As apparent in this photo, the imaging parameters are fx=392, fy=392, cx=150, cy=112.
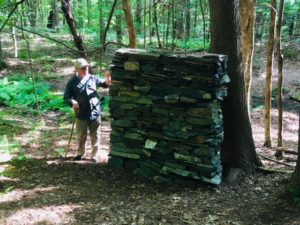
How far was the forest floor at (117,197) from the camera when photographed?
208 inches

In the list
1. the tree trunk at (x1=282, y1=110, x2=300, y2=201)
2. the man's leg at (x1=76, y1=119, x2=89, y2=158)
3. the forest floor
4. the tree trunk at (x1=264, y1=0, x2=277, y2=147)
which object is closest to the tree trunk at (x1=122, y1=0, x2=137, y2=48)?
the forest floor

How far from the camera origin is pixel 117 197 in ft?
20.1

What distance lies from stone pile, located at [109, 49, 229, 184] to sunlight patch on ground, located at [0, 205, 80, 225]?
1.70 m

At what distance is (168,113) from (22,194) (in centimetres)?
266

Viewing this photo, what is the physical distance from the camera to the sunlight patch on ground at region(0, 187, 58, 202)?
6.04 m

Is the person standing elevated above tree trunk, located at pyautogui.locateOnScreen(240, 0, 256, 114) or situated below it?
below

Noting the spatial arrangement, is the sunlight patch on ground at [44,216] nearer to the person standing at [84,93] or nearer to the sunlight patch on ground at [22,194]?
the sunlight patch on ground at [22,194]

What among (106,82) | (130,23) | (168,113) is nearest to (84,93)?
(106,82)

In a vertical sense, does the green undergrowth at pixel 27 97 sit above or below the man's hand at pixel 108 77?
below

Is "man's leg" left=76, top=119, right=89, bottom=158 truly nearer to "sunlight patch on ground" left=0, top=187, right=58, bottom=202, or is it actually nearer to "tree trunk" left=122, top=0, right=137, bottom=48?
"sunlight patch on ground" left=0, top=187, right=58, bottom=202

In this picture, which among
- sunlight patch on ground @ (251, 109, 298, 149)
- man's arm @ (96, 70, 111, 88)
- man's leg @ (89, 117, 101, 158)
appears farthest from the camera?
sunlight patch on ground @ (251, 109, 298, 149)

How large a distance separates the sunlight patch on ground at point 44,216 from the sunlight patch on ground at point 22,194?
52 cm

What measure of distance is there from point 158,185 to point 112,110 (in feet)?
5.18

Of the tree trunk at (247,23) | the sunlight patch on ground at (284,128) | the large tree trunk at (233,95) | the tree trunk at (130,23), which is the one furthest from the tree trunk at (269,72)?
the tree trunk at (130,23)
